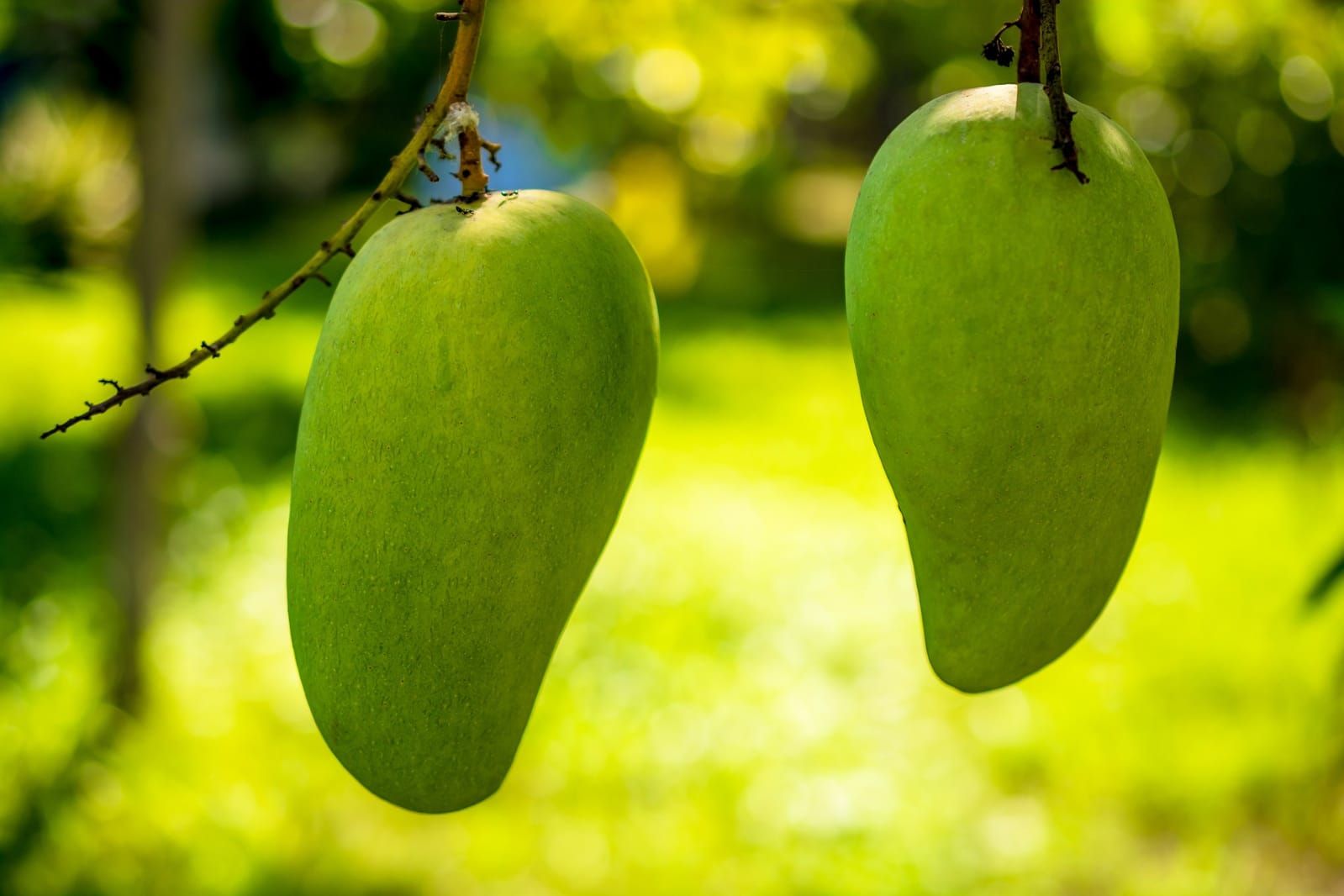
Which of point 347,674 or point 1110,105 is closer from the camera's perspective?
point 347,674

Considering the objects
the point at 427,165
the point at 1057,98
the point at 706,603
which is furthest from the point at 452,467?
the point at 706,603

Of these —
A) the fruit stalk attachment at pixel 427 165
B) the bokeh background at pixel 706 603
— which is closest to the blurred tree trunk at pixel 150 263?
the bokeh background at pixel 706 603

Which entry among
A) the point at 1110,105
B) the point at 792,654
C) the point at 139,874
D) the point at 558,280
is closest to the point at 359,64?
the point at 1110,105

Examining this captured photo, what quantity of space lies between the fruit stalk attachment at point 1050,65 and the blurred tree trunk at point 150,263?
2.48 metres

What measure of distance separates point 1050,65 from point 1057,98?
15 millimetres

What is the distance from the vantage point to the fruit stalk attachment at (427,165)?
55 centimetres

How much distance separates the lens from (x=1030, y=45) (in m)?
0.55

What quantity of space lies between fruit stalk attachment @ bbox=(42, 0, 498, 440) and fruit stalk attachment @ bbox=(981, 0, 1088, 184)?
229 mm

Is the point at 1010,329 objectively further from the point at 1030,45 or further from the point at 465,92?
the point at 465,92

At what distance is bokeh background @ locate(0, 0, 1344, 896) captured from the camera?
2373mm

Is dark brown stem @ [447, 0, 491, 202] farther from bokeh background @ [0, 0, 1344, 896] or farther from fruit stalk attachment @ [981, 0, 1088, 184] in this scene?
bokeh background @ [0, 0, 1344, 896]

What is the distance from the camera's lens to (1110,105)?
4133 millimetres

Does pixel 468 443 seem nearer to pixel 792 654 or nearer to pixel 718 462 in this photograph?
pixel 792 654

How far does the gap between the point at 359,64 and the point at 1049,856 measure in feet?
22.3
